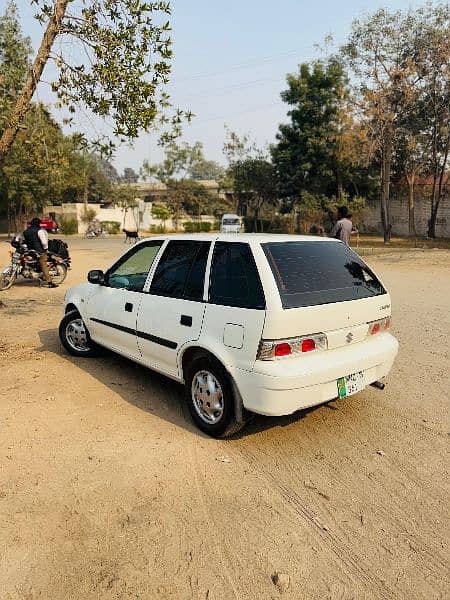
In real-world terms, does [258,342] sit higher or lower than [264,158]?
lower

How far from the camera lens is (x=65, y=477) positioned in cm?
325

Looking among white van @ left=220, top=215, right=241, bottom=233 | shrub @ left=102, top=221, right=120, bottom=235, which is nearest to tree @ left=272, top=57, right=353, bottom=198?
white van @ left=220, top=215, right=241, bottom=233

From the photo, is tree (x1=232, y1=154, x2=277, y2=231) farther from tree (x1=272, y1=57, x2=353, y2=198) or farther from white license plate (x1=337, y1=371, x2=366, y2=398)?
white license plate (x1=337, y1=371, x2=366, y2=398)

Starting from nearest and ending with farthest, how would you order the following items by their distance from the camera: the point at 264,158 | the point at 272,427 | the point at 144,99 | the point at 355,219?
the point at 272,427 → the point at 144,99 → the point at 355,219 → the point at 264,158

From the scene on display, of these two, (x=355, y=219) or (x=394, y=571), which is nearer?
(x=394, y=571)

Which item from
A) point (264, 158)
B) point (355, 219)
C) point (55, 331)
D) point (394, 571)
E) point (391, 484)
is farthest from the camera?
point (264, 158)

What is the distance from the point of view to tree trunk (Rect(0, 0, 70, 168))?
246 inches

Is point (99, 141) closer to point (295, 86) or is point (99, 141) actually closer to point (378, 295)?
point (378, 295)

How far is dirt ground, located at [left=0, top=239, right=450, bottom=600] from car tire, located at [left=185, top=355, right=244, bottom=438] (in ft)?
0.46

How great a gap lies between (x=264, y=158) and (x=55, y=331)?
108 feet

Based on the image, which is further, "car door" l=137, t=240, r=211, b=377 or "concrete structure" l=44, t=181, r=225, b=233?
"concrete structure" l=44, t=181, r=225, b=233

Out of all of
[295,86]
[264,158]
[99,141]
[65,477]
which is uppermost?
[295,86]

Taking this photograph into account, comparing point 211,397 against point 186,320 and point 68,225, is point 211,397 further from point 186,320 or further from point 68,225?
point 68,225

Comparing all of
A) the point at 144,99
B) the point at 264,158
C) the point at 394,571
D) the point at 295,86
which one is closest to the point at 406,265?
the point at 144,99
